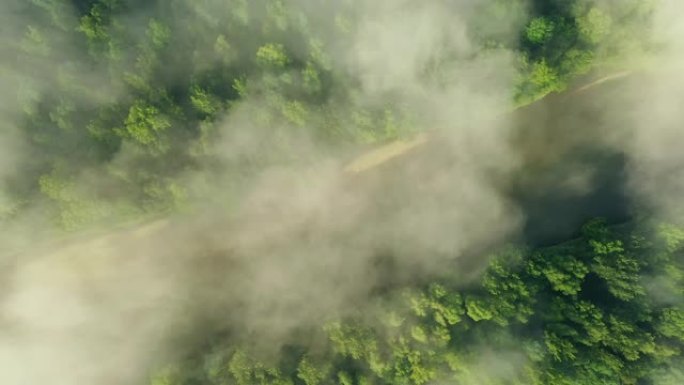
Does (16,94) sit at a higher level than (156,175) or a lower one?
higher

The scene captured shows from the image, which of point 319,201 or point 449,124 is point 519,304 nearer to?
point 449,124

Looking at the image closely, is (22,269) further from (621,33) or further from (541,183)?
(621,33)

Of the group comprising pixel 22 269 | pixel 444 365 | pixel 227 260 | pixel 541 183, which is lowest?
pixel 444 365

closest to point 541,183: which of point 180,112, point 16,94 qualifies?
point 180,112

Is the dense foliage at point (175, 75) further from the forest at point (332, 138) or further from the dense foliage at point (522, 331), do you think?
the dense foliage at point (522, 331)

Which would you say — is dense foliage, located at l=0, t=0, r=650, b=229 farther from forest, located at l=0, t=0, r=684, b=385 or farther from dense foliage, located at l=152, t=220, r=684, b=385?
dense foliage, located at l=152, t=220, r=684, b=385

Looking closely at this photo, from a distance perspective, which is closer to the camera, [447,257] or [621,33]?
[621,33]

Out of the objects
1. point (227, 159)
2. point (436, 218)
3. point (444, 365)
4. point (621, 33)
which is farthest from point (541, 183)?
point (227, 159)

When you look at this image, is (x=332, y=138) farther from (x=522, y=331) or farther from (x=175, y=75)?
(x=522, y=331)
